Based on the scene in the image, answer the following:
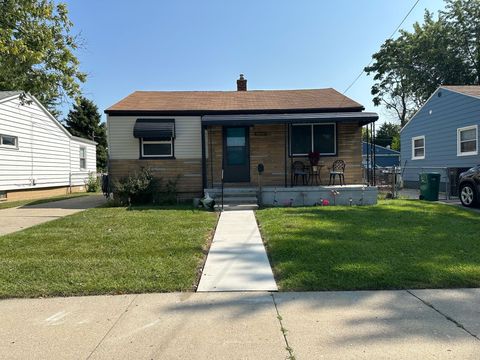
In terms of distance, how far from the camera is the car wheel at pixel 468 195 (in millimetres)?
10820

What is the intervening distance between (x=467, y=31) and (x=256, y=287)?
36496 mm

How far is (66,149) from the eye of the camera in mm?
20469

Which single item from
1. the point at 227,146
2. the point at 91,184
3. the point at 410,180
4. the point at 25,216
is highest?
the point at 227,146

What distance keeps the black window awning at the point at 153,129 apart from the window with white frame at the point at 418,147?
1301 centimetres

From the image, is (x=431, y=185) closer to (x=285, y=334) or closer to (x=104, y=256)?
(x=104, y=256)

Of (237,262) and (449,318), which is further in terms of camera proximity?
(237,262)

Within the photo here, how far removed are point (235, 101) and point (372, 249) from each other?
987cm

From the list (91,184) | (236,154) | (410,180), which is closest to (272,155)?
(236,154)

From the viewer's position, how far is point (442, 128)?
1689 centimetres

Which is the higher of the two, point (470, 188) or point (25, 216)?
point (470, 188)

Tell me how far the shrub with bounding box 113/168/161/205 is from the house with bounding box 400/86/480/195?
1058 cm

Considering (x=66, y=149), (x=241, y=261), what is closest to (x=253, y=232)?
(x=241, y=261)

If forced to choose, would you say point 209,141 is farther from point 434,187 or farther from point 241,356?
point 241,356

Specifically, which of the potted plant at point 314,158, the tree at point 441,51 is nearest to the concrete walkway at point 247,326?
the potted plant at point 314,158
